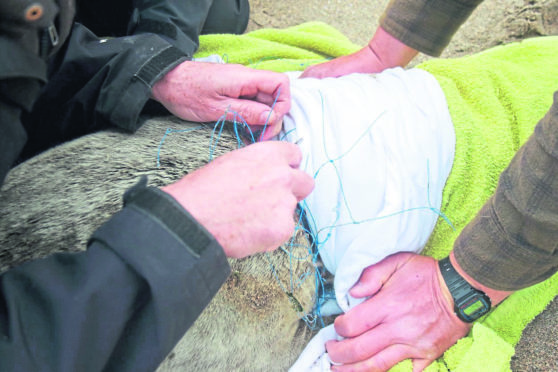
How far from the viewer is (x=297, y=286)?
1.19 metres

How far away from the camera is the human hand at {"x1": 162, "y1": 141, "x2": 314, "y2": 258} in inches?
35.2

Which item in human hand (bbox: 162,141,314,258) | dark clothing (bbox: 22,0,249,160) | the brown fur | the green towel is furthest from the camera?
dark clothing (bbox: 22,0,249,160)

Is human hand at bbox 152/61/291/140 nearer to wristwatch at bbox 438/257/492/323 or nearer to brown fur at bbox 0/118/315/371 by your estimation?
brown fur at bbox 0/118/315/371

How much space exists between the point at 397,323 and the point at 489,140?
568 mm

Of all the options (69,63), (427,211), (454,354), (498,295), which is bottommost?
(454,354)

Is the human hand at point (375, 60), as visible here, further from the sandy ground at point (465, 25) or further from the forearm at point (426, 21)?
the sandy ground at point (465, 25)

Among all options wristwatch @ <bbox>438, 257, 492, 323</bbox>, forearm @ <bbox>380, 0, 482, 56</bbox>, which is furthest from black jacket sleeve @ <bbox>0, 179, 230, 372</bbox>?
forearm @ <bbox>380, 0, 482, 56</bbox>

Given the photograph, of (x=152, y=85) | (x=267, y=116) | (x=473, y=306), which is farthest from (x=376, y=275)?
(x=152, y=85)

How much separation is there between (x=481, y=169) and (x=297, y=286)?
1.91 feet

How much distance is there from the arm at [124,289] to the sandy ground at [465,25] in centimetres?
181

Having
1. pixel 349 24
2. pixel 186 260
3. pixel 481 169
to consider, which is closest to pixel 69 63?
pixel 186 260

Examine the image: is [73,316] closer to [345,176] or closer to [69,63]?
[345,176]

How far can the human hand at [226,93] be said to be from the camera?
1175 mm

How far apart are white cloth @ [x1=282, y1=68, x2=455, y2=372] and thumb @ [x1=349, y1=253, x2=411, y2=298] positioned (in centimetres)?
2
